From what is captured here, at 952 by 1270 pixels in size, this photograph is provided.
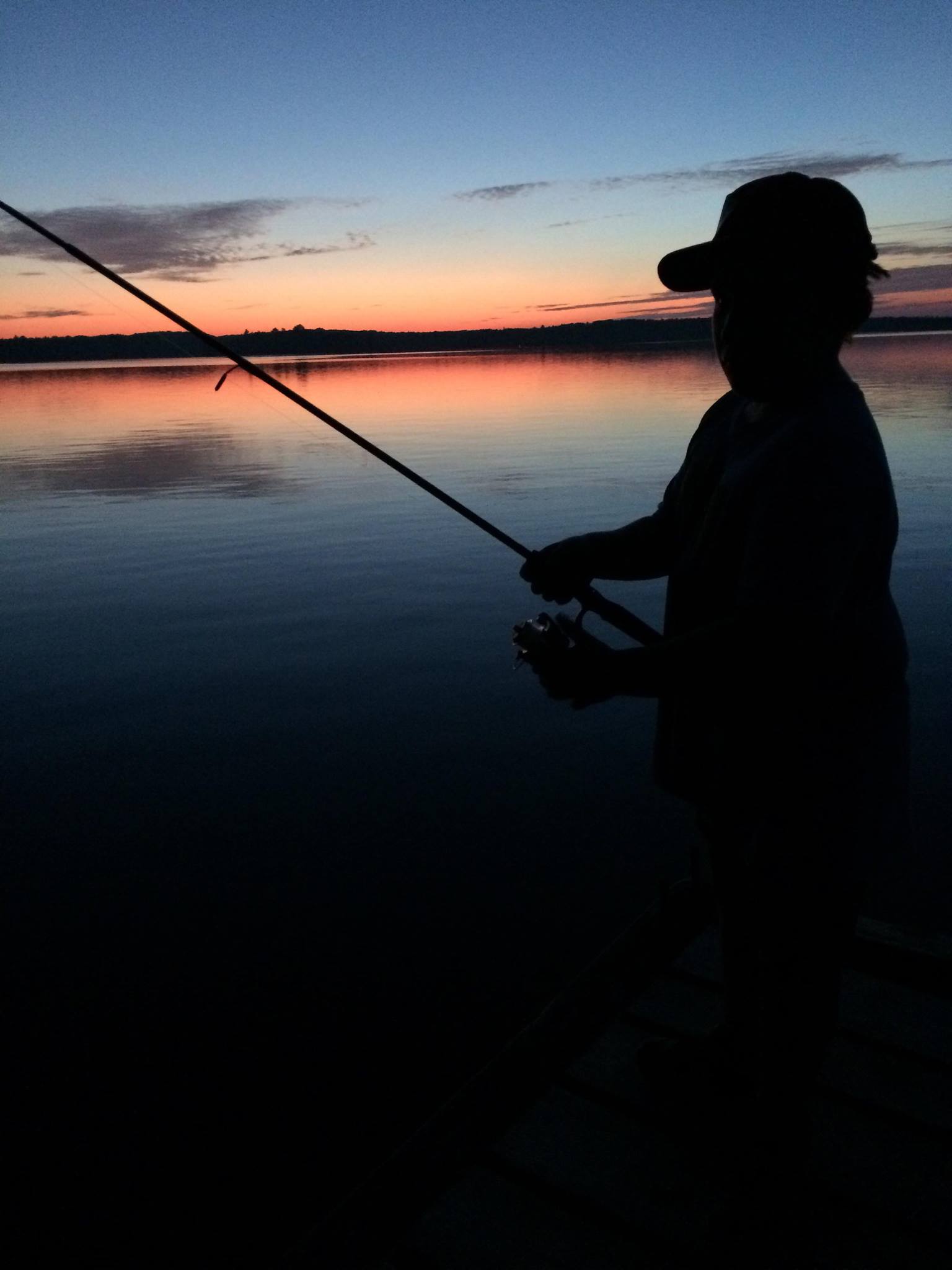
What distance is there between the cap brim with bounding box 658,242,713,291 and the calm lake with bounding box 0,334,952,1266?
0.92 m

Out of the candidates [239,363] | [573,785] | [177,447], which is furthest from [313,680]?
[177,447]

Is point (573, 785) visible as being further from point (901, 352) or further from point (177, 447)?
point (901, 352)

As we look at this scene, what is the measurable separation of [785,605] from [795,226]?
33.4 inches

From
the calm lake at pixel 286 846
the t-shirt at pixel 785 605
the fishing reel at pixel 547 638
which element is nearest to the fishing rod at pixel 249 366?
the fishing reel at pixel 547 638

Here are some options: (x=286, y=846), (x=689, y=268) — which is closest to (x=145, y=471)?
(x=286, y=846)

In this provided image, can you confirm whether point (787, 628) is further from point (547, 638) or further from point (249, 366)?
point (249, 366)

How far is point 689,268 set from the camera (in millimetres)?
2270

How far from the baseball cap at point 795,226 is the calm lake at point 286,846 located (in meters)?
→ 0.82

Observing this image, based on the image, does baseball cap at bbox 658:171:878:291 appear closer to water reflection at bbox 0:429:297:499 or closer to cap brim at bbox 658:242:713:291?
cap brim at bbox 658:242:713:291

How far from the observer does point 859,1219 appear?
8.23ft

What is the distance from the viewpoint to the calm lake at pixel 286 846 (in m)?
3.95

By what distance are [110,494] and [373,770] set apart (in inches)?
578

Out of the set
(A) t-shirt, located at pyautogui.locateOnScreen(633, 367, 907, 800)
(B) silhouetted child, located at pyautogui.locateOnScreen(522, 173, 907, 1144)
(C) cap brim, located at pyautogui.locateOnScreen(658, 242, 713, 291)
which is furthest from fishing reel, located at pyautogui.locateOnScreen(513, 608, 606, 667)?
(C) cap brim, located at pyautogui.locateOnScreen(658, 242, 713, 291)

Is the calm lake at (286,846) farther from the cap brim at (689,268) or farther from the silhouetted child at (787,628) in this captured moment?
the cap brim at (689,268)
